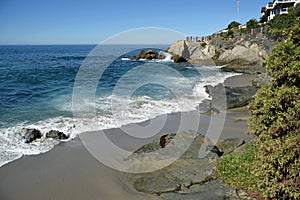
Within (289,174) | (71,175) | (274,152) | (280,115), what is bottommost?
(71,175)

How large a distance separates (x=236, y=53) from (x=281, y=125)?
3713cm

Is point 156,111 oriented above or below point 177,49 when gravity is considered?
below

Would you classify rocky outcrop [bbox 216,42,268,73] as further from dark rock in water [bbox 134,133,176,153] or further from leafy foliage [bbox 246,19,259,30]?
dark rock in water [bbox 134,133,176,153]

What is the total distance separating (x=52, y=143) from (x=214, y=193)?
687cm

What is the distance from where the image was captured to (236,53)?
4066 cm

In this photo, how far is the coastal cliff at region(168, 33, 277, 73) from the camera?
118 ft

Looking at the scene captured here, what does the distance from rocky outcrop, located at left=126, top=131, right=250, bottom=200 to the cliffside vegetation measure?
98cm

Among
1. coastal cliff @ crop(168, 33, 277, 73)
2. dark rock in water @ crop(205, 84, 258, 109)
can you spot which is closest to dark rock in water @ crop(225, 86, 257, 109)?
dark rock in water @ crop(205, 84, 258, 109)

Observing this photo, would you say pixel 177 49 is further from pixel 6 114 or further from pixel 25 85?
pixel 6 114

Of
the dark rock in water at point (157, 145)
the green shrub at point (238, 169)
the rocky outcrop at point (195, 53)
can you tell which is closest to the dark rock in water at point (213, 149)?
the green shrub at point (238, 169)

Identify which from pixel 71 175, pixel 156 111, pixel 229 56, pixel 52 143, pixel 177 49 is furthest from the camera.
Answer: pixel 177 49

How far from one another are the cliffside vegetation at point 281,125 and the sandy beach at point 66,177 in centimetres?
289

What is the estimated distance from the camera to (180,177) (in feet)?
24.5

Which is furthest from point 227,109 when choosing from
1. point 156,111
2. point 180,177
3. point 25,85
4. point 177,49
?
point 177,49
